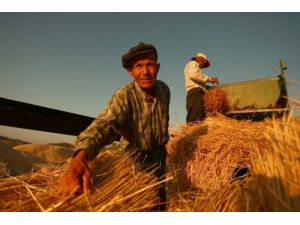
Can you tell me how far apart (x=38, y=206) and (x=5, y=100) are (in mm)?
1080

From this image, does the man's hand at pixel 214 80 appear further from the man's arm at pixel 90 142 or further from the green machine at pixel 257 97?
the man's arm at pixel 90 142

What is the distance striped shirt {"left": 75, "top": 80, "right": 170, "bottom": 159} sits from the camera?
1890 millimetres

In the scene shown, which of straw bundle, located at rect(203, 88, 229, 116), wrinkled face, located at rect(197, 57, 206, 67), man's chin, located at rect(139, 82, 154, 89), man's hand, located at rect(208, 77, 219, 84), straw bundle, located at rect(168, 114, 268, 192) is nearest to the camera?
man's chin, located at rect(139, 82, 154, 89)

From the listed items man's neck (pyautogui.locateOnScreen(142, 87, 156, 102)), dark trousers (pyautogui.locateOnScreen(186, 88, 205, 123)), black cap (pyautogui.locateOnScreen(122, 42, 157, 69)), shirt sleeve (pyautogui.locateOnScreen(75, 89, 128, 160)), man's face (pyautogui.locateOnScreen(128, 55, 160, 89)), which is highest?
dark trousers (pyautogui.locateOnScreen(186, 88, 205, 123))

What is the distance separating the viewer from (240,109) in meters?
5.56

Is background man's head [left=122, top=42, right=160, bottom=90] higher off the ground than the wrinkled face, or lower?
lower

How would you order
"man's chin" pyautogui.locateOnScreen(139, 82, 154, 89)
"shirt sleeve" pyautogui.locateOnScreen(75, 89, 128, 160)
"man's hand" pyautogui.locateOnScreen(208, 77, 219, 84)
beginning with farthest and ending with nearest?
"man's hand" pyautogui.locateOnScreen(208, 77, 219, 84) → "man's chin" pyautogui.locateOnScreen(139, 82, 154, 89) → "shirt sleeve" pyautogui.locateOnScreen(75, 89, 128, 160)

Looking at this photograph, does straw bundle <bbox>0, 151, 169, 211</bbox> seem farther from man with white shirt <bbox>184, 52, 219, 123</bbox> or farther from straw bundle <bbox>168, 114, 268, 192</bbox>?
man with white shirt <bbox>184, 52, 219, 123</bbox>

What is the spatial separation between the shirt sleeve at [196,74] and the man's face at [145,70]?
289 centimetres

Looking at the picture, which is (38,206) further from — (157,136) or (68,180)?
(157,136)

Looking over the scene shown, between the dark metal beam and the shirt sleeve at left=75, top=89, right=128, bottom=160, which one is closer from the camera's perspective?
the shirt sleeve at left=75, top=89, right=128, bottom=160

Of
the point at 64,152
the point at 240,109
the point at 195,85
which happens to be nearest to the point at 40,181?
the point at 195,85

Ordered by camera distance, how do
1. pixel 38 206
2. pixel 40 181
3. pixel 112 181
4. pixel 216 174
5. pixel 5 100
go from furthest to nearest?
pixel 216 174, pixel 5 100, pixel 40 181, pixel 112 181, pixel 38 206

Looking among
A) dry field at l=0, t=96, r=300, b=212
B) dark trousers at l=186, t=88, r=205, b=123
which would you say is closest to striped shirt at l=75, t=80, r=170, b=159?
dry field at l=0, t=96, r=300, b=212
